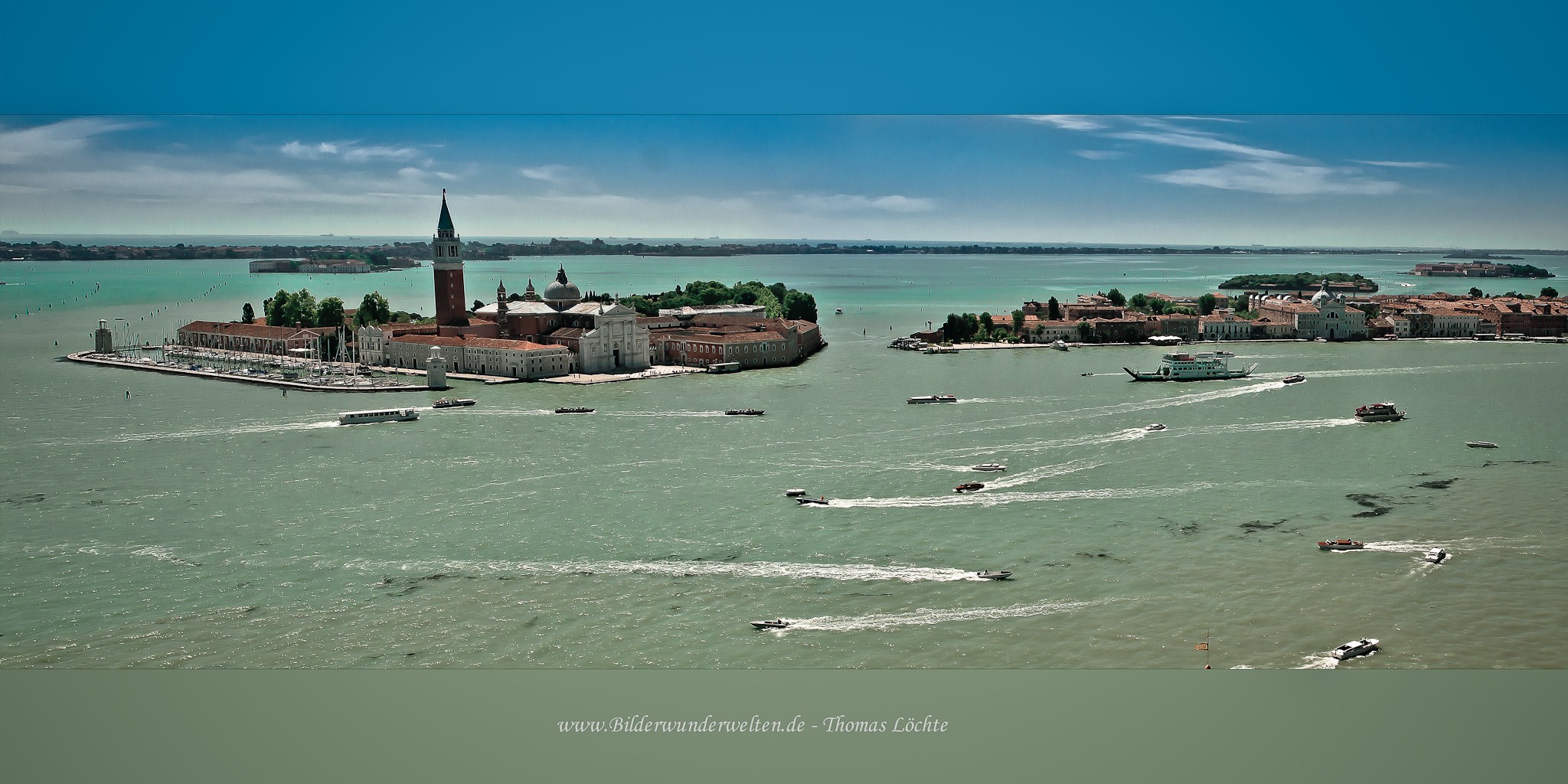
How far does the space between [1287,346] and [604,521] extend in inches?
598

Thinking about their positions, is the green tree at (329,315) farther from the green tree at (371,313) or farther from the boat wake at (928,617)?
the boat wake at (928,617)

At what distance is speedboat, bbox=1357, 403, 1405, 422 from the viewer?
387 inches

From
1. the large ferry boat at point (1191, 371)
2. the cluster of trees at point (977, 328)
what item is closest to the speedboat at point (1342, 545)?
the large ferry boat at point (1191, 371)

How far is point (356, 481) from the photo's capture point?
7.78 m

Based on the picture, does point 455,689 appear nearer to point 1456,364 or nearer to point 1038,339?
point 1456,364

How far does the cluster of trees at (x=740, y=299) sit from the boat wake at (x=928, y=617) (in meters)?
11.4

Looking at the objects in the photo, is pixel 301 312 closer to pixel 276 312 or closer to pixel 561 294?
pixel 276 312

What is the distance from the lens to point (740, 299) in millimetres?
18297

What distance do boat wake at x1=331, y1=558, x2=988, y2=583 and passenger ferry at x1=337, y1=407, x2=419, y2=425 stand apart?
19.3ft

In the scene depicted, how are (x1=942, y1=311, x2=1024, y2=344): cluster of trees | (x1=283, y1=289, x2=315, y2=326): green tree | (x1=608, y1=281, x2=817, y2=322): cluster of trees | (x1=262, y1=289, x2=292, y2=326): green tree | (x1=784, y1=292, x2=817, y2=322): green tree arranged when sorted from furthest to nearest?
(x1=784, y1=292, x2=817, y2=322): green tree → (x1=942, y1=311, x2=1024, y2=344): cluster of trees → (x1=283, y1=289, x2=315, y2=326): green tree → (x1=608, y1=281, x2=817, y2=322): cluster of trees → (x1=262, y1=289, x2=292, y2=326): green tree

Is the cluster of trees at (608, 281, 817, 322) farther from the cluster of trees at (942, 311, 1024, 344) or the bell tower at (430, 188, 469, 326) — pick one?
the bell tower at (430, 188, 469, 326)

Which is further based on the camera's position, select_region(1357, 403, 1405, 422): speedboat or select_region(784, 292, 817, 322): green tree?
select_region(784, 292, 817, 322): green tree

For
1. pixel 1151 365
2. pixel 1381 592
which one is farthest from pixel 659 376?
pixel 1381 592

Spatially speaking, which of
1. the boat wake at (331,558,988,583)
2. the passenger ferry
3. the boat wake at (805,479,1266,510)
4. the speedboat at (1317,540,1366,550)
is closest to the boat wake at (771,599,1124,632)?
the boat wake at (331,558,988,583)
